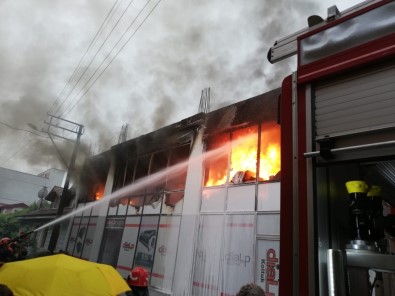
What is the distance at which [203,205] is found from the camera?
30.0 ft

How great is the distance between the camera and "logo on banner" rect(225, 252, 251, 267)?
7.30 metres

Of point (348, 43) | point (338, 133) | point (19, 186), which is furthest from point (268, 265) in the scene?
point (19, 186)

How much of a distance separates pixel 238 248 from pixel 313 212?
6.40 metres

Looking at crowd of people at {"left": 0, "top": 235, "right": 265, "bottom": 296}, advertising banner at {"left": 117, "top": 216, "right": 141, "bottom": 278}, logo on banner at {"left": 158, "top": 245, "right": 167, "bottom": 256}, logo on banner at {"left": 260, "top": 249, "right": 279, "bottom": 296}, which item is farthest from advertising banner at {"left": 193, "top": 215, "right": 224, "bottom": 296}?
advertising banner at {"left": 117, "top": 216, "right": 141, "bottom": 278}

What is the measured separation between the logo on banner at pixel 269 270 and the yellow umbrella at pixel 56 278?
14.8 ft

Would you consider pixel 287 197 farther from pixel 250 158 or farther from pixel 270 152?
pixel 250 158

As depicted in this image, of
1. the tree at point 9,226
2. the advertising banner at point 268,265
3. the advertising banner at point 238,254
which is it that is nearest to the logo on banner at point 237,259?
the advertising banner at point 238,254

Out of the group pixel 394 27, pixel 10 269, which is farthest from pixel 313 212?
pixel 10 269

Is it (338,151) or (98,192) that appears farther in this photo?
(98,192)

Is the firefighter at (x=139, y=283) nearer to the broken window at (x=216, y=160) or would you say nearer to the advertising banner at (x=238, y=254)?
the advertising banner at (x=238, y=254)

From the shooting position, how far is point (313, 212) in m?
1.57

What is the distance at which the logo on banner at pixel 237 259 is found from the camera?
730 cm

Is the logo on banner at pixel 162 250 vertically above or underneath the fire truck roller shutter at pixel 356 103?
underneath

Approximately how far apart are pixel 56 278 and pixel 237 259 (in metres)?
5.43
